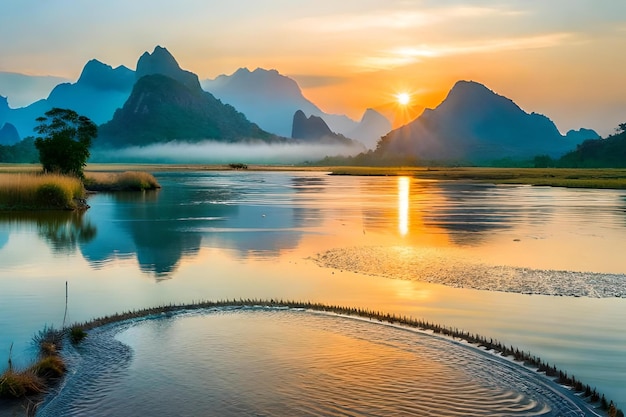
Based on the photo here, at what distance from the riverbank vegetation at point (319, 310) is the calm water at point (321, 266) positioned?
56 centimetres

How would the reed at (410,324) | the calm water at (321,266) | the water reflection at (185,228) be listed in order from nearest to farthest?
the reed at (410,324), the calm water at (321,266), the water reflection at (185,228)

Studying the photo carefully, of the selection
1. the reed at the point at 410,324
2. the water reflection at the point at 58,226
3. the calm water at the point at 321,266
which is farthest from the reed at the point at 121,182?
the reed at the point at 410,324

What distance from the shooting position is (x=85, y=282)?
2111 cm

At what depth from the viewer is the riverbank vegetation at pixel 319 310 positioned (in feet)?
34.7

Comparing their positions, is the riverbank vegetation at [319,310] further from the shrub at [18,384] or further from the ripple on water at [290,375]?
the ripple on water at [290,375]

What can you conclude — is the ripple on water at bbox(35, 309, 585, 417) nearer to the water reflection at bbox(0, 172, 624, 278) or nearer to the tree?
the water reflection at bbox(0, 172, 624, 278)

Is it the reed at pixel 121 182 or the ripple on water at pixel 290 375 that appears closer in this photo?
the ripple on water at pixel 290 375

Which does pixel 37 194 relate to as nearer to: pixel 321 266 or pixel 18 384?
pixel 321 266

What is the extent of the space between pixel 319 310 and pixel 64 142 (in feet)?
196

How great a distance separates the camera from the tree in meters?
67.3

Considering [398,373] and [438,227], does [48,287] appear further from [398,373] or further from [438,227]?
[438,227]

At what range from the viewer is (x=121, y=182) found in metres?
80.2

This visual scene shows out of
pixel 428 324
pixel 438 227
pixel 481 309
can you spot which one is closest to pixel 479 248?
pixel 438 227

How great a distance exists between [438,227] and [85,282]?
2433 cm
